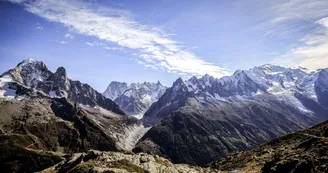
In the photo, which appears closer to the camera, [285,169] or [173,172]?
[285,169]

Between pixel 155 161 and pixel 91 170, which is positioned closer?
pixel 91 170

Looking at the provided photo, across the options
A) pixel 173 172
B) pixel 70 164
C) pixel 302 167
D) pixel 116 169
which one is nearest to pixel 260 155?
pixel 173 172

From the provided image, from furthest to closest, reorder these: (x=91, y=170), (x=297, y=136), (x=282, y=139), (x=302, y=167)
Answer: (x=282, y=139)
(x=297, y=136)
(x=91, y=170)
(x=302, y=167)

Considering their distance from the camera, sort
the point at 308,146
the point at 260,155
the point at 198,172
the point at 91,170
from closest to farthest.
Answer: the point at 91,170
the point at 308,146
the point at 198,172
the point at 260,155

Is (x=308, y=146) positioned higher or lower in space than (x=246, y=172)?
higher

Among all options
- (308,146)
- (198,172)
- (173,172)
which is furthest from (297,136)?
(173,172)

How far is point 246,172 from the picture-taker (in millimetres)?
93938

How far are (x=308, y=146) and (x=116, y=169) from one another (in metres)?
55.7

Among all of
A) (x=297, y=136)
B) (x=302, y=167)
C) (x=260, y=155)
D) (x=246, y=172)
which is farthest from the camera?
(x=297, y=136)

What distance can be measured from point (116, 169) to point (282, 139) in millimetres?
89063

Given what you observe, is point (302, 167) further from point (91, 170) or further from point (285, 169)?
point (91, 170)

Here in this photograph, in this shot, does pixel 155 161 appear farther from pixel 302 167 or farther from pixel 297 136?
pixel 297 136

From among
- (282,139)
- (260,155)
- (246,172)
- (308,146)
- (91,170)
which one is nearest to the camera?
(91,170)

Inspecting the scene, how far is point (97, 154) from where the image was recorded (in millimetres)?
96125
